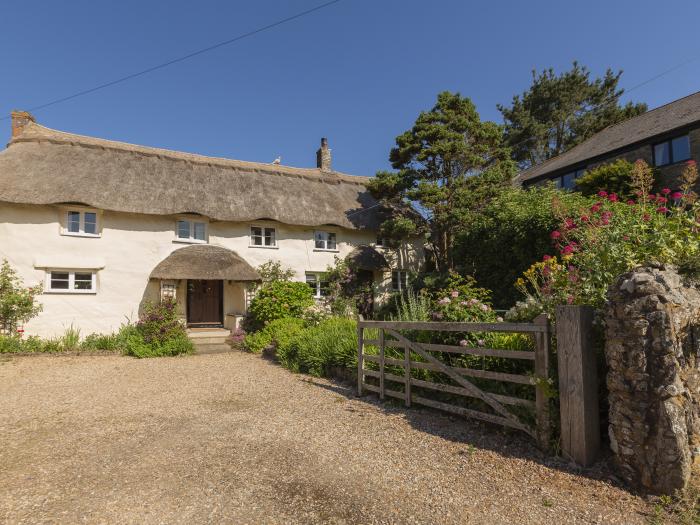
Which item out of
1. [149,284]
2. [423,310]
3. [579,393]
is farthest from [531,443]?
[149,284]

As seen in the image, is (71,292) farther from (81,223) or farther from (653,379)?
(653,379)

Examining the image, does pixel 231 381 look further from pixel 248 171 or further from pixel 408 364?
pixel 248 171

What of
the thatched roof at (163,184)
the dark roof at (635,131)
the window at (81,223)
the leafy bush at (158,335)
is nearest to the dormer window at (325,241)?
the thatched roof at (163,184)

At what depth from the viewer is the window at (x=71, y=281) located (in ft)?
41.1

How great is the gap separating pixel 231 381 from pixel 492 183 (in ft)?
37.1

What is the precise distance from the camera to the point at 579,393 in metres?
3.82

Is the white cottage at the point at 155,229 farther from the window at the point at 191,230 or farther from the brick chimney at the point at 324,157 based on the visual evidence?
the brick chimney at the point at 324,157

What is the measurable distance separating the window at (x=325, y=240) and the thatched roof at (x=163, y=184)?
2.67ft

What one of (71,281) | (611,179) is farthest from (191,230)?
(611,179)

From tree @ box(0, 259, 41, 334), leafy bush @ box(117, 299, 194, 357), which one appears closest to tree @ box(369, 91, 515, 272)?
leafy bush @ box(117, 299, 194, 357)

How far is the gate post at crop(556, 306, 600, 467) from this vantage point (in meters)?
3.81

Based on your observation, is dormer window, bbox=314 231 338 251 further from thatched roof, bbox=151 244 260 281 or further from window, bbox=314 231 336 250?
thatched roof, bbox=151 244 260 281

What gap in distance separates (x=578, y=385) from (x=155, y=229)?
1386cm

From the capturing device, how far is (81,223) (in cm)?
1313
